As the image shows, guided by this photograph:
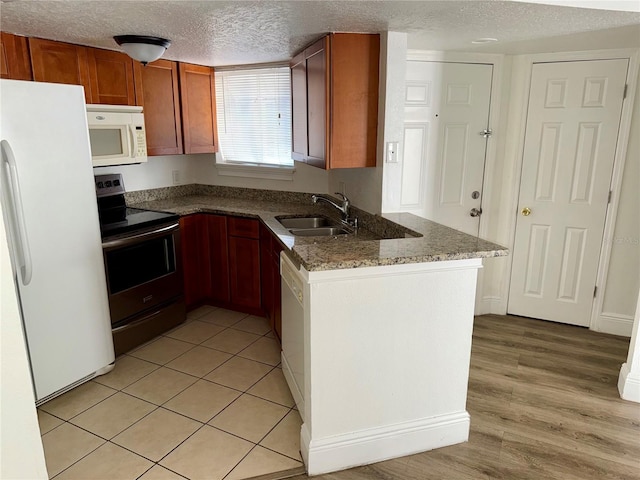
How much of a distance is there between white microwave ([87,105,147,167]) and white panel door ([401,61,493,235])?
6.53 ft

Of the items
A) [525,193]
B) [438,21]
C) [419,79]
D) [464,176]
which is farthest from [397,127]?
[525,193]

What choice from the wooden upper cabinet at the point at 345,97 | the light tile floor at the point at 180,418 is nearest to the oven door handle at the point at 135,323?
the light tile floor at the point at 180,418

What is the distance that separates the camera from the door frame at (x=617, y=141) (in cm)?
318

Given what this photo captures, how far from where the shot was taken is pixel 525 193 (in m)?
3.61

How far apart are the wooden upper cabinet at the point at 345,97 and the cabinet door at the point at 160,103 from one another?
1.39m

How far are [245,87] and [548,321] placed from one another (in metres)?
3.37

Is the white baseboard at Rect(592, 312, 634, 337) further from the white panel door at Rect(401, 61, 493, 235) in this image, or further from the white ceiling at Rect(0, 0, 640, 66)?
the white ceiling at Rect(0, 0, 640, 66)

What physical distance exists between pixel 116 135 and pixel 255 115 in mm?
1325

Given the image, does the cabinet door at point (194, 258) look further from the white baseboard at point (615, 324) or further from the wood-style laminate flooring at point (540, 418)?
the white baseboard at point (615, 324)

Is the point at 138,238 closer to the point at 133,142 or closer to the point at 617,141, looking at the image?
the point at 133,142

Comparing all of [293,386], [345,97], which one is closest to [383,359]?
[293,386]

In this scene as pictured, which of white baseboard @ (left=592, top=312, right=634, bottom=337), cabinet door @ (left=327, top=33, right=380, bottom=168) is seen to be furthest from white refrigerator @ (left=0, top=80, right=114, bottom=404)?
white baseboard @ (left=592, top=312, right=634, bottom=337)

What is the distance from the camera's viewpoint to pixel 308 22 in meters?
2.31

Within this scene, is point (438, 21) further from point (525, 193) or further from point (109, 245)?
point (109, 245)
